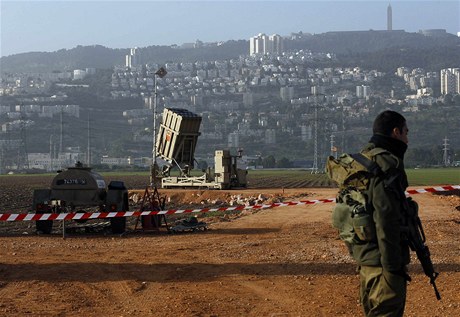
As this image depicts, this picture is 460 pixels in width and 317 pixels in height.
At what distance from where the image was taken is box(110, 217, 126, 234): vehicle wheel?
2361 cm

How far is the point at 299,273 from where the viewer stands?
15.3 meters

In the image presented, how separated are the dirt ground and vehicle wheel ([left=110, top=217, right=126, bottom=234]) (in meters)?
0.26

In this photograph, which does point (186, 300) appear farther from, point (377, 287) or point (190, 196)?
point (190, 196)

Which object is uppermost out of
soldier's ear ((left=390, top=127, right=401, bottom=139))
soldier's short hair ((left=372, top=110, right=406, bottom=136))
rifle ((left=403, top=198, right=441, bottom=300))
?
soldier's short hair ((left=372, top=110, right=406, bottom=136))

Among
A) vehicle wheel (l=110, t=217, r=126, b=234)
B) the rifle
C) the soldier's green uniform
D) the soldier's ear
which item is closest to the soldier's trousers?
the soldier's green uniform

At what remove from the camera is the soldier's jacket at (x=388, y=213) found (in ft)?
26.1

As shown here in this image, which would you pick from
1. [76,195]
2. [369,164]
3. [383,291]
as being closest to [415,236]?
[383,291]

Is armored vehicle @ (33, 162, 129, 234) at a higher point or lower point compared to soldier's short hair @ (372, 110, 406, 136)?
lower

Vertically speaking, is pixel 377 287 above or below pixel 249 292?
above

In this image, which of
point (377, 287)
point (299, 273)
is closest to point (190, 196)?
point (299, 273)

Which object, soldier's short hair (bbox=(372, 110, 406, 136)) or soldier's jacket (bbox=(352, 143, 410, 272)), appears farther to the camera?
soldier's short hair (bbox=(372, 110, 406, 136))

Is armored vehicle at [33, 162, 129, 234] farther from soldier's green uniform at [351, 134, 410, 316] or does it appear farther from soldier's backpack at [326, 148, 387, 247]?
soldier's green uniform at [351, 134, 410, 316]

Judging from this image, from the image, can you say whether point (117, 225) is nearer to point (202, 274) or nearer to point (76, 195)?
point (76, 195)

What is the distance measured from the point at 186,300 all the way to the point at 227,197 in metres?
33.6
